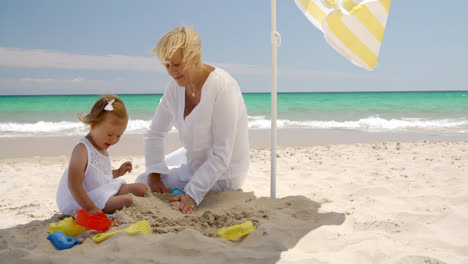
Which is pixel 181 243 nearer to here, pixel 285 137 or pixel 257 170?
pixel 257 170

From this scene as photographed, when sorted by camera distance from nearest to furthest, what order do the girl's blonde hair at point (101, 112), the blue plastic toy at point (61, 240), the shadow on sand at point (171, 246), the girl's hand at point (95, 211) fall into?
the shadow on sand at point (171, 246) < the blue plastic toy at point (61, 240) < the girl's hand at point (95, 211) < the girl's blonde hair at point (101, 112)

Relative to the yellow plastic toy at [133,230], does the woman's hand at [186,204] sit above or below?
below

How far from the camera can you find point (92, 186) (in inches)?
118

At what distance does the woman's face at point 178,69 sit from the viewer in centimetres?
281

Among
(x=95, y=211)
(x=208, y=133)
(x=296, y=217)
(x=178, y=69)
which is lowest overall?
(x=296, y=217)

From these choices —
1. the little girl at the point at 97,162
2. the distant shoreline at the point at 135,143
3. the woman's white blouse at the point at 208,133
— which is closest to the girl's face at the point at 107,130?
the little girl at the point at 97,162

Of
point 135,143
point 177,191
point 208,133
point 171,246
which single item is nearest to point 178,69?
point 208,133

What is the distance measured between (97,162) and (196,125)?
0.81 meters

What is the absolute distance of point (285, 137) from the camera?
922 centimetres

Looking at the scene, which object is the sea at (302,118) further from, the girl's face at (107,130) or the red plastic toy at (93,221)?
the red plastic toy at (93,221)

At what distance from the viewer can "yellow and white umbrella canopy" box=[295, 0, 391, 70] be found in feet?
8.86

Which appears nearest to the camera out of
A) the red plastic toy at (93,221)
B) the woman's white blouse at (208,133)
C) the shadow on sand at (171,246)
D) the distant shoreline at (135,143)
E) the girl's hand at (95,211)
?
the shadow on sand at (171,246)

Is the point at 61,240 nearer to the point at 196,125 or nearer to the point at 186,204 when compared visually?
the point at 186,204

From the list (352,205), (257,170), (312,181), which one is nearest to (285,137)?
(257,170)
